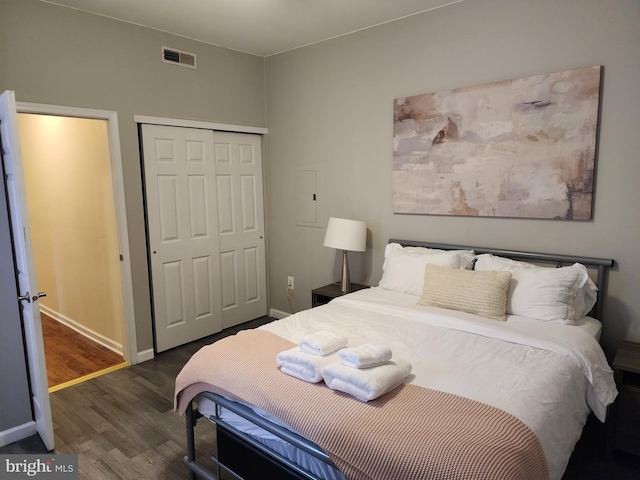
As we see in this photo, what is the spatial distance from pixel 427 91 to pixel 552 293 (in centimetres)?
176

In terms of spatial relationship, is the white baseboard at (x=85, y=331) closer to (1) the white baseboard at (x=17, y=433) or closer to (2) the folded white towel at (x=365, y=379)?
(1) the white baseboard at (x=17, y=433)

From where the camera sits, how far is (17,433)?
2.53 m

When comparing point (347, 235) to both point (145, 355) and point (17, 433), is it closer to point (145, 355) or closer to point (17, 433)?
point (145, 355)

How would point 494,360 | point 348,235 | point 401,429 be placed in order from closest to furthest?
point 401,429 → point 494,360 → point 348,235

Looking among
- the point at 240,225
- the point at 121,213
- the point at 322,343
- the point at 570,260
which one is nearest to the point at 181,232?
the point at 121,213

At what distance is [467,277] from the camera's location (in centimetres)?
264

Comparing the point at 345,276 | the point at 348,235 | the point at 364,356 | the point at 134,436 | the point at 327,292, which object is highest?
the point at 348,235

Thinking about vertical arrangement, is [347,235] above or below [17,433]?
above

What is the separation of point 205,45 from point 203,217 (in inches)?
62.4

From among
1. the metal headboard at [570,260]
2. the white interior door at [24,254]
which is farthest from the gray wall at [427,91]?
the white interior door at [24,254]

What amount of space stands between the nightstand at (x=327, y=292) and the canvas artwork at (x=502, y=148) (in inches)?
31.2

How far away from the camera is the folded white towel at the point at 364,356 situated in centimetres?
169

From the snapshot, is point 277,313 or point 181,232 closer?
point 181,232

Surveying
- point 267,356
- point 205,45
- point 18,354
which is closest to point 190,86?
point 205,45
